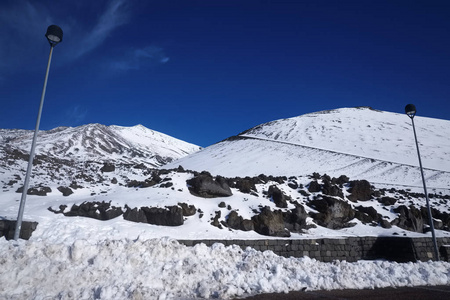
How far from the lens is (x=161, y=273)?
6.46 m

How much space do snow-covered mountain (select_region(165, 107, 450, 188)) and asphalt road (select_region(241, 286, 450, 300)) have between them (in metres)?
26.4

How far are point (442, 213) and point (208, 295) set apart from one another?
21355 mm

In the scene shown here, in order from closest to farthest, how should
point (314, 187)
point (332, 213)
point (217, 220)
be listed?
point (217, 220), point (332, 213), point (314, 187)

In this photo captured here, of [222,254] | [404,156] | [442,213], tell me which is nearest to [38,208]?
[222,254]

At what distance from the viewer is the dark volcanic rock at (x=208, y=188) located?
56.6 feet

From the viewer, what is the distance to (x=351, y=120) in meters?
69.9

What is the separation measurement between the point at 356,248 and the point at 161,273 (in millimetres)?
11802

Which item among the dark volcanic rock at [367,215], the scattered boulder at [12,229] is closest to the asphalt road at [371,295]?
the scattered boulder at [12,229]

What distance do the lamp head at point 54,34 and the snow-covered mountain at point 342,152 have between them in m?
26.2

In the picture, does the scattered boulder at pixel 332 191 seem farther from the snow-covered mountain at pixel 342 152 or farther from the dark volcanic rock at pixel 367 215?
the snow-covered mountain at pixel 342 152

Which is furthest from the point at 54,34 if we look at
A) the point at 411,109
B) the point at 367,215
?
the point at 367,215

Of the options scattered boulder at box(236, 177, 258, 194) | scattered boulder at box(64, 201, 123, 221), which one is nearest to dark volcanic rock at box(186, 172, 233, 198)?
scattered boulder at box(236, 177, 258, 194)

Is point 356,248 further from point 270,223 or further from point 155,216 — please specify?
point 155,216

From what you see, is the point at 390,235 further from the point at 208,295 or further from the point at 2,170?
the point at 2,170
